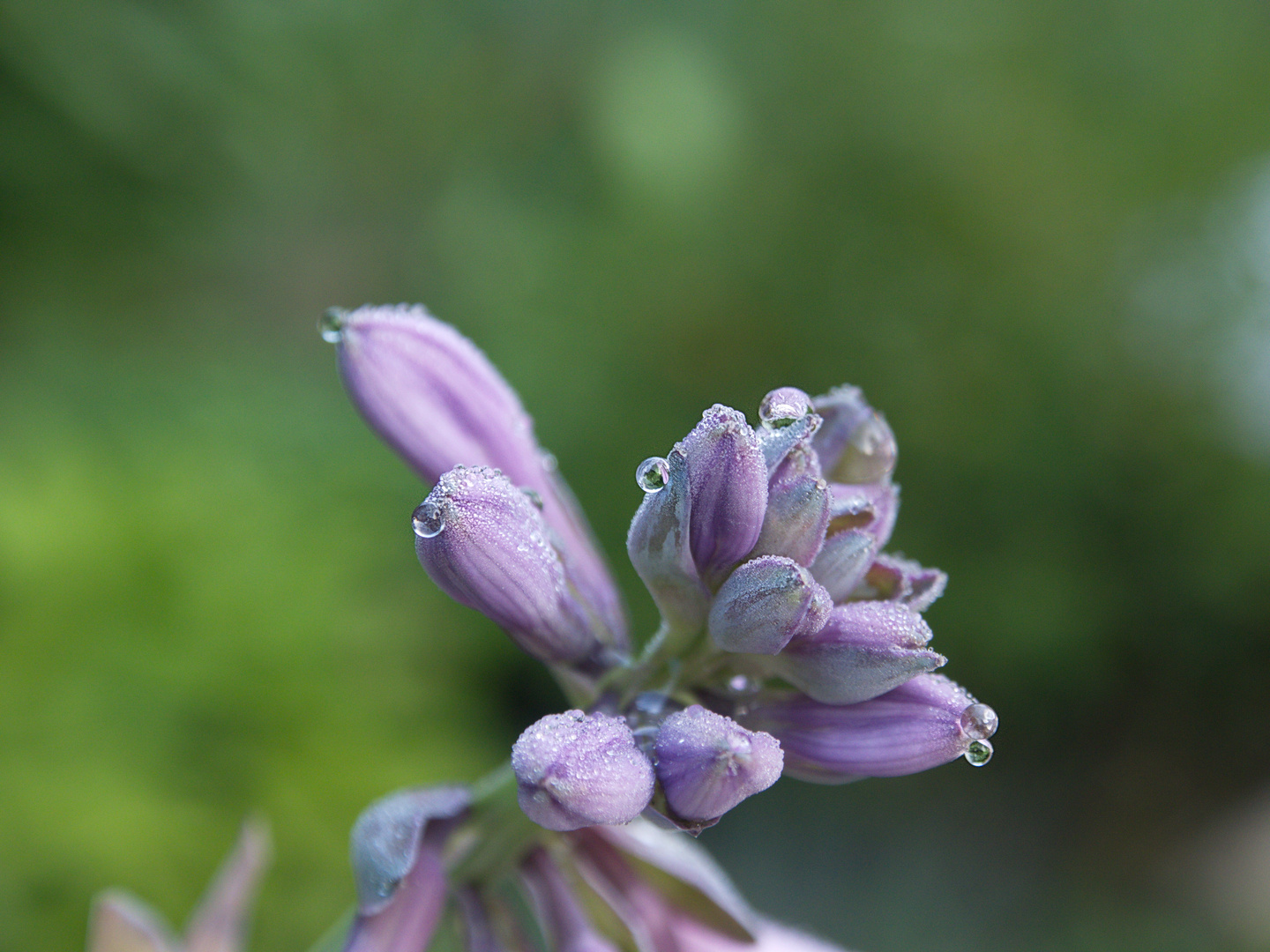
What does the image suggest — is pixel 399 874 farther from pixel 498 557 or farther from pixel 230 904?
pixel 230 904

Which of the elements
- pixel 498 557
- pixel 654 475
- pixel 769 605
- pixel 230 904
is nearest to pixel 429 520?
pixel 498 557

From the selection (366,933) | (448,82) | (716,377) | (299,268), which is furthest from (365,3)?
(366,933)

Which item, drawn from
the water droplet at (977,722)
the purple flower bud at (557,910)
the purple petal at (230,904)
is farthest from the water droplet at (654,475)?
the purple petal at (230,904)

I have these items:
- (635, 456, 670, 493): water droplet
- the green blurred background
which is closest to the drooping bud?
(635, 456, 670, 493): water droplet

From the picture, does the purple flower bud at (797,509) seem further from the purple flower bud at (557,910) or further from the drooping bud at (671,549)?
the purple flower bud at (557,910)

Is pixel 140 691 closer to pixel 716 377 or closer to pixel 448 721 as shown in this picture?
pixel 448 721
